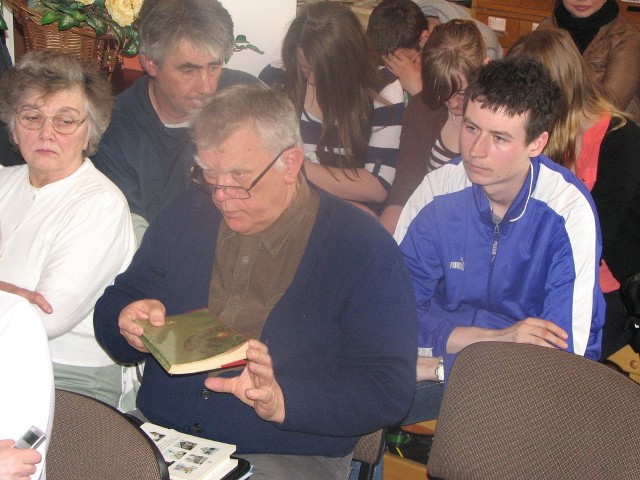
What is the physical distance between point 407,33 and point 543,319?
191 cm

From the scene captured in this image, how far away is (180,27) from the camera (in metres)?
2.87

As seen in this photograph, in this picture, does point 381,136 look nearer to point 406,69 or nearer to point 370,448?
point 406,69

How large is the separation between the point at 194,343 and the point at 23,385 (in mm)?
423

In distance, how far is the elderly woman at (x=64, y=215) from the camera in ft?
7.98

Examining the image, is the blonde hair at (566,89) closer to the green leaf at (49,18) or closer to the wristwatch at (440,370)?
the wristwatch at (440,370)

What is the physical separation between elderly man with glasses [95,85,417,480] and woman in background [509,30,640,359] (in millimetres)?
1092

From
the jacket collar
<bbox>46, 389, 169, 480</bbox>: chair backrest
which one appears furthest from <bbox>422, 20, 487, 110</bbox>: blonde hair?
<bbox>46, 389, 169, 480</bbox>: chair backrest

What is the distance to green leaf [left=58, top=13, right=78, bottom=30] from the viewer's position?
2.87 m

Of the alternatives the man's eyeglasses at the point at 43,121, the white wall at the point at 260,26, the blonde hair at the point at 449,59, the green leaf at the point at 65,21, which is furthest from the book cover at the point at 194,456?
the white wall at the point at 260,26

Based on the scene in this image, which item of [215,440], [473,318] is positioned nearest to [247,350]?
[215,440]

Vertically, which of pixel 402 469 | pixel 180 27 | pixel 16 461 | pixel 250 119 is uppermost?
pixel 180 27

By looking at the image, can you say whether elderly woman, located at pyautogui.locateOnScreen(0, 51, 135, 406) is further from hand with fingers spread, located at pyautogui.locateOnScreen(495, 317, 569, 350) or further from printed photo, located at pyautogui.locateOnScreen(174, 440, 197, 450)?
hand with fingers spread, located at pyautogui.locateOnScreen(495, 317, 569, 350)

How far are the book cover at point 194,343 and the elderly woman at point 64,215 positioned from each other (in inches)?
16.8

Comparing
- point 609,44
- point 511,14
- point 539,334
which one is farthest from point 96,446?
point 511,14
